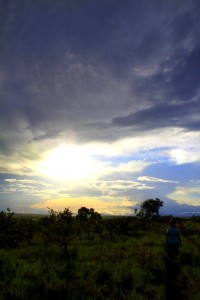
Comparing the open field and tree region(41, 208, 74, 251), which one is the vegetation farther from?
tree region(41, 208, 74, 251)

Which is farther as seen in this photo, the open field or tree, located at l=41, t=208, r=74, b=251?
tree, located at l=41, t=208, r=74, b=251

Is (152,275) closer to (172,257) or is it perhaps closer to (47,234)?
(172,257)

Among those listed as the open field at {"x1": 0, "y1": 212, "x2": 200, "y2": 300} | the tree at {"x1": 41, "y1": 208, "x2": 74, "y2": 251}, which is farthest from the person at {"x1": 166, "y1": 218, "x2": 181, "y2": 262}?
the tree at {"x1": 41, "y1": 208, "x2": 74, "y2": 251}

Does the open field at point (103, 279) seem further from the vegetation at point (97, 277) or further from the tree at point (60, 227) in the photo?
the tree at point (60, 227)

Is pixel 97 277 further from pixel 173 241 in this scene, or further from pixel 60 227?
pixel 60 227

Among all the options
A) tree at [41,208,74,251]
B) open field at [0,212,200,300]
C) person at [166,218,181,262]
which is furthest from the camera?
tree at [41,208,74,251]

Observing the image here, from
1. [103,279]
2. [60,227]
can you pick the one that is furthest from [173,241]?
[60,227]

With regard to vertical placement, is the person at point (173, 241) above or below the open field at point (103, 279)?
above

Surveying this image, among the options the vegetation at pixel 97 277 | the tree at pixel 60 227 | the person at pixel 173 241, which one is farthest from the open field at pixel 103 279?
the tree at pixel 60 227

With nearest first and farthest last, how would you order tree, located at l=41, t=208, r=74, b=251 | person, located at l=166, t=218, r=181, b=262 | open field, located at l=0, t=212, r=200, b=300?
1. open field, located at l=0, t=212, r=200, b=300
2. person, located at l=166, t=218, r=181, b=262
3. tree, located at l=41, t=208, r=74, b=251

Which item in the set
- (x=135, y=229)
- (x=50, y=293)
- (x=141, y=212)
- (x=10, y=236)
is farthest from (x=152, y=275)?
(x=141, y=212)

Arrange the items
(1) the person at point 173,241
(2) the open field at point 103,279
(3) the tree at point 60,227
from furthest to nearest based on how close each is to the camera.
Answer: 1. (3) the tree at point 60,227
2. (1) the person at point 173,241
3. (2) the open field at point 103,279

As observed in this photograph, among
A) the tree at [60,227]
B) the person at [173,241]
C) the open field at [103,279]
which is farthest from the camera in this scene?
the tree at [60,227]

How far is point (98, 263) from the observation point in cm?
1669
